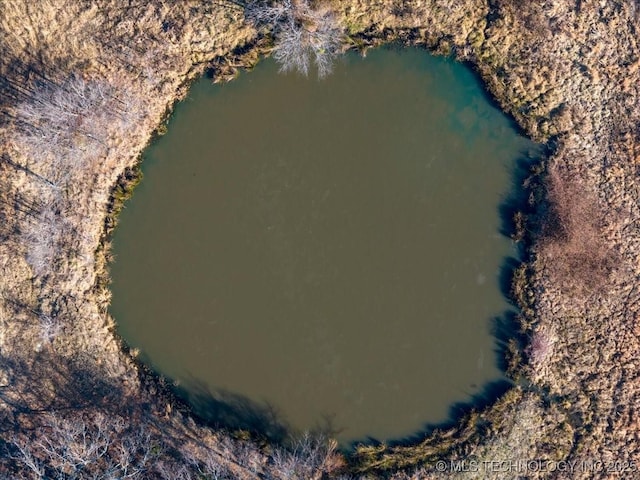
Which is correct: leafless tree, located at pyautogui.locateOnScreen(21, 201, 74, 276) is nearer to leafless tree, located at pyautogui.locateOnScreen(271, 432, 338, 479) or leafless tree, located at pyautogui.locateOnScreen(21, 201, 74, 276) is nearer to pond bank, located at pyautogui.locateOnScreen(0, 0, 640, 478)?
pond bank, located at pyautogui.locateOnScreen(0, 0, 640, 478)

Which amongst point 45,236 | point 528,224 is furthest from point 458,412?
point 45,236

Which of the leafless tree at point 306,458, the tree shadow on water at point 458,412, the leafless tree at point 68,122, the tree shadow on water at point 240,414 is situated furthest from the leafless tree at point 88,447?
the leafless tree at point 68,122

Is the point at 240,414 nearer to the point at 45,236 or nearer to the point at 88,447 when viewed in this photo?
the point at 88,447

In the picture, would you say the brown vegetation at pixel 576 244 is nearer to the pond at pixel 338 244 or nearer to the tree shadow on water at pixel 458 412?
the pond at pixel 338 244

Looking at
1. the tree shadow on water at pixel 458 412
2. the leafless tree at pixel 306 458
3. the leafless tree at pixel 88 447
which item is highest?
the tree shadow on water at pixel 458 412

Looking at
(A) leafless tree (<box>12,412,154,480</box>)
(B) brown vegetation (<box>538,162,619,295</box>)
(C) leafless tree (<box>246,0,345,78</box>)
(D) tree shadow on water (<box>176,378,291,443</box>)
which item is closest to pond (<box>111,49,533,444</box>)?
(D) tree shadow on water (<box>176,378,291,443</box>)

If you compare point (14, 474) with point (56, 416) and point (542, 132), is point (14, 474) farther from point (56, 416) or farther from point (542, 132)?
point (542, 132)
